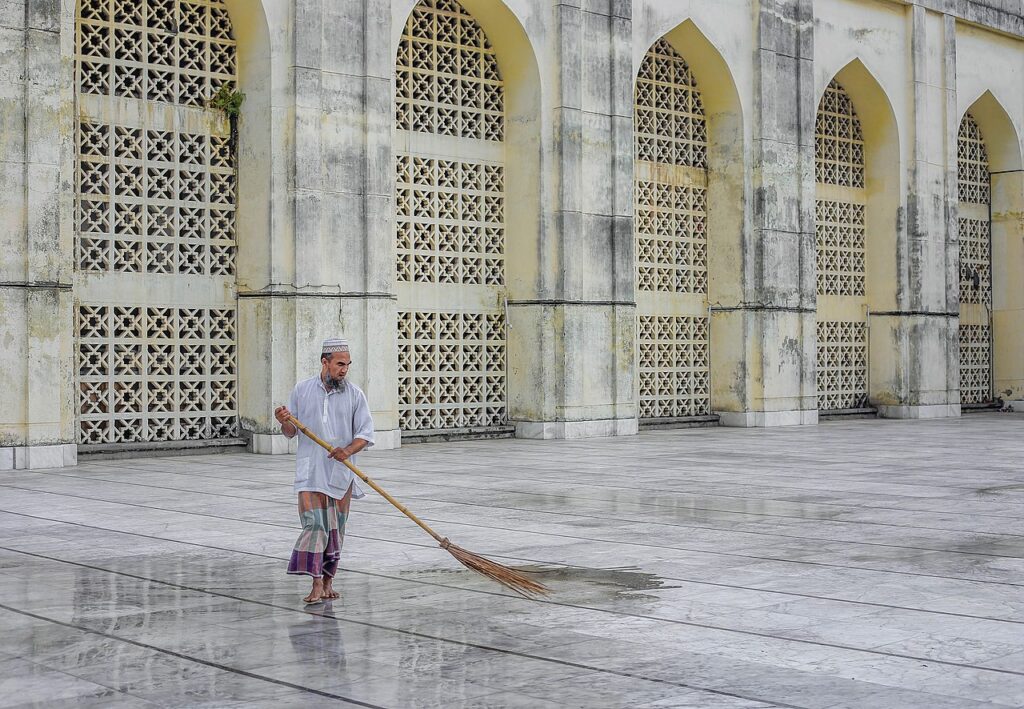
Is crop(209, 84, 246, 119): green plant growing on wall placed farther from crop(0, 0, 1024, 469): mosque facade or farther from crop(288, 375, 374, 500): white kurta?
crop(288, 375, 374, 500): white kurta

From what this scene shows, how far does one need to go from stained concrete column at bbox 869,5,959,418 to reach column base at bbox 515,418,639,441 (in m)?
7.32

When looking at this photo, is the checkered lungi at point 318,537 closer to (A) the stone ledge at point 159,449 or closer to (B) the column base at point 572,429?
(A) the stone ledge at point 159,449

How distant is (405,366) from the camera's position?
17719 millimetres

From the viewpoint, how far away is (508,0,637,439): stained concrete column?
60.3ft

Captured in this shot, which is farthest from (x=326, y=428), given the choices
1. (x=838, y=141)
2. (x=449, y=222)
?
(x=838, y=141)

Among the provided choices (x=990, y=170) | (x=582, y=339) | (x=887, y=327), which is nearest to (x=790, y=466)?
(x=582, y=339)

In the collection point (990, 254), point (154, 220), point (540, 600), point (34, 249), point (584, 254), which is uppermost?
point (990, 254)

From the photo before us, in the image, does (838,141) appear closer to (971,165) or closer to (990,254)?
(971,165)

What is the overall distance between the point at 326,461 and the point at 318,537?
41cm

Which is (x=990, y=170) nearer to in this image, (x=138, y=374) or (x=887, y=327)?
(x=887, y=327)

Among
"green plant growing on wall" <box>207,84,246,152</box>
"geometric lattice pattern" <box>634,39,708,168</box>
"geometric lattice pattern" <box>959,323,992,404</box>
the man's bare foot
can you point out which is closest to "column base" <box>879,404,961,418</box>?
"geometric lattice pattern" <box>959,323,992,404</box>

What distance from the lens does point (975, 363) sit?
2680 cm

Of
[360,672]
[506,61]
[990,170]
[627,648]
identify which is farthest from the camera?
[990,170]

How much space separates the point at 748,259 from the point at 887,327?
4462 mm
